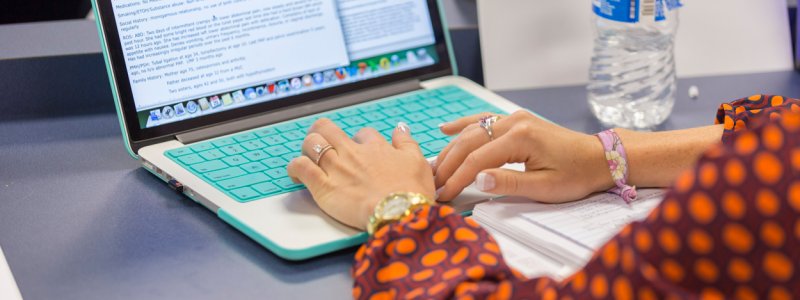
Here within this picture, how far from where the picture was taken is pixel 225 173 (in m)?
1.14

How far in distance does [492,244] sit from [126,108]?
0.56 meters

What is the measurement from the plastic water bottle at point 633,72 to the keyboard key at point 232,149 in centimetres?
54

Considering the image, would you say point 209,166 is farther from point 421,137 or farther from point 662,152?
point 662,152

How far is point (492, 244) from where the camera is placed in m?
0.86

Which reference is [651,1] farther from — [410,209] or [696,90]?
[410,209]

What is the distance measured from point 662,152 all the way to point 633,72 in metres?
0.45

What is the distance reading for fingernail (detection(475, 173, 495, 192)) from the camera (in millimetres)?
980

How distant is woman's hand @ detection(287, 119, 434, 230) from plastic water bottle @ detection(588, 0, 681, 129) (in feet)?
1.47

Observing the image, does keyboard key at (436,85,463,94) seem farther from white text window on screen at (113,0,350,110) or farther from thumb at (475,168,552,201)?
thumb at (475,168,552,201)

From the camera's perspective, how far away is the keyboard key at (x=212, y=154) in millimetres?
1189

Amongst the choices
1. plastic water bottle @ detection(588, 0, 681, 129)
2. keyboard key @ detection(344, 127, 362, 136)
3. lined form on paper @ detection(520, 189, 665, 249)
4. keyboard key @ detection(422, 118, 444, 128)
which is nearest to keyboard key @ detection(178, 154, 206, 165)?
keyboard key @ detection(344, 127, 362, 136)

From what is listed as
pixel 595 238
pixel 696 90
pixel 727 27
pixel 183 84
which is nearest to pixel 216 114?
pixel 183 84

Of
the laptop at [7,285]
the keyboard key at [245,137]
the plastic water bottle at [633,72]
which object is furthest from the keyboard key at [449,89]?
the laptop at [7,285]

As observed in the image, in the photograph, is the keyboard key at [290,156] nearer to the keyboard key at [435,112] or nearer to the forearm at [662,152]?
the keyboard key at [435,112]
